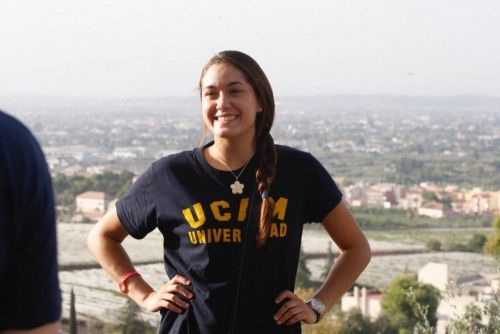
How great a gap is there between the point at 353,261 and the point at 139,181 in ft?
1.35

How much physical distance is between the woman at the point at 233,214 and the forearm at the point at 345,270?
0.03 m

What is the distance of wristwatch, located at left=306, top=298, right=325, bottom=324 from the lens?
1789 millimetres

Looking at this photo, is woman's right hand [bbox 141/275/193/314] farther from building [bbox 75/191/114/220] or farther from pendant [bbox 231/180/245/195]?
building [bbox 75/191/114/220]

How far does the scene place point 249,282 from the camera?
1.65 metres

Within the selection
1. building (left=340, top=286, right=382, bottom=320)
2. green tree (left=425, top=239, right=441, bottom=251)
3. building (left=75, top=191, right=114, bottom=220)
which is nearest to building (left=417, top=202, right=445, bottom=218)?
green tree (left=425, top=239, right=441, bottom=251)

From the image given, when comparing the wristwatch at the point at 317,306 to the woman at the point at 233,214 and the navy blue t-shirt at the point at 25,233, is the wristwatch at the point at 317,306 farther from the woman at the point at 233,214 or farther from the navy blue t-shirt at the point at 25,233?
the navy blue t-shirt at the point at 25,233

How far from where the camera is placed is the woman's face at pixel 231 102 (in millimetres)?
1743

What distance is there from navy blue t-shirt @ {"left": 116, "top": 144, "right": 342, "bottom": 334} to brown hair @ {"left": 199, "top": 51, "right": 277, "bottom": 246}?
0.01m

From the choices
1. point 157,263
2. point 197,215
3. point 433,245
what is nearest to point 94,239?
point 197,215

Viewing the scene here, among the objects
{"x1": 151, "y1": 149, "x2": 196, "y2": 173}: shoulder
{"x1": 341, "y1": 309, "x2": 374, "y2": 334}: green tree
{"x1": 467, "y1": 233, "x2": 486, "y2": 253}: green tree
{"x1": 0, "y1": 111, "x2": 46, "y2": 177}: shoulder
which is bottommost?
{"x1": 467, "y1": 233, "x2": 486, "y2": 253}: green tree

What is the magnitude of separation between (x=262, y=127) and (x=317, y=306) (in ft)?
1.06

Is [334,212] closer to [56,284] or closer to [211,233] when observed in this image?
[211,233]

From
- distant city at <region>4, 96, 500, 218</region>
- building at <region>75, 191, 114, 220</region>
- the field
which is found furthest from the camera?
distant city at <region>4, 96, 500, 218</region>

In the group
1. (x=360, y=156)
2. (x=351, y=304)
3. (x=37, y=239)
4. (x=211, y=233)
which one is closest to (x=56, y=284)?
(x=37, y=239)
